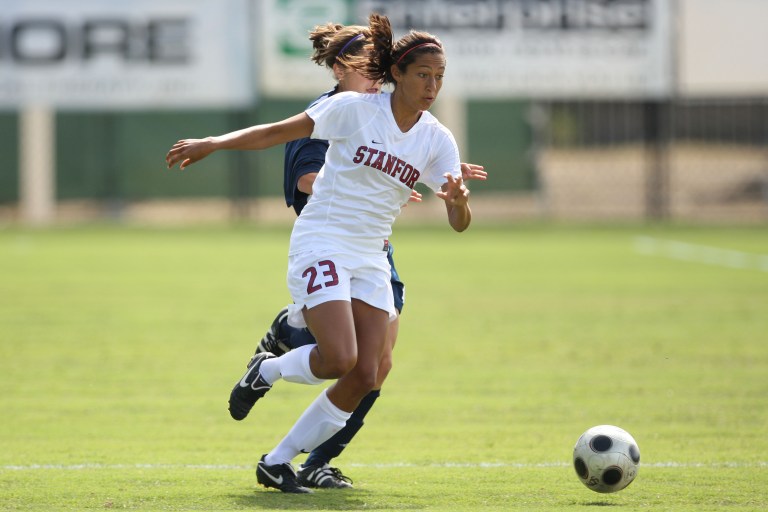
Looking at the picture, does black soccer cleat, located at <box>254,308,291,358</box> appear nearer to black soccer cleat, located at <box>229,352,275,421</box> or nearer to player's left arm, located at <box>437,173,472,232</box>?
black soccer cleat, located at <box>229,352,275,421</box>

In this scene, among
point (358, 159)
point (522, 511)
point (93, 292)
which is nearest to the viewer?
point (522, 511)

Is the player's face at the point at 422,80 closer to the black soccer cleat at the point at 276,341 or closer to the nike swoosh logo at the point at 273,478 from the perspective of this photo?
the black soccer cleat at the point at 276,341

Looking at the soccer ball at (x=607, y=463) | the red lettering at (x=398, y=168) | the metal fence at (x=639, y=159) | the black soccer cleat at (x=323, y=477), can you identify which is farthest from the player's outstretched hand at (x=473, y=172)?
the metal fence at (x=639, y=159)

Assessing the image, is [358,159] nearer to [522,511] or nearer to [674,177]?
[522,511]

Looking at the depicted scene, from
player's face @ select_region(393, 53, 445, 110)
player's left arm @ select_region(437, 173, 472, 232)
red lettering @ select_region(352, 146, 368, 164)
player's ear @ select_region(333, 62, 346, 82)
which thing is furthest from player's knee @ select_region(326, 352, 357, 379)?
player's ear @ select_region(333, 62, 346, 82)

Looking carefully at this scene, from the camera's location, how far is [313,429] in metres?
5.95

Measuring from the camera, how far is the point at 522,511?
546 cm

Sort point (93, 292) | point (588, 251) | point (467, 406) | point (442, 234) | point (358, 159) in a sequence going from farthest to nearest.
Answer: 1. point (442, 234)
2. point (588, 251)
3. point (93, 292)
4. point (467, 406)
5. point (358, 159)

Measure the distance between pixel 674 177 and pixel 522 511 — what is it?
29281 mm

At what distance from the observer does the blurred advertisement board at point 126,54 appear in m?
23.7

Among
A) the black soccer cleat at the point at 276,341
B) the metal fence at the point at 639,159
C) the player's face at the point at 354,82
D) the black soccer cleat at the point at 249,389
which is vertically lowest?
the metal fence at the point at 639,159

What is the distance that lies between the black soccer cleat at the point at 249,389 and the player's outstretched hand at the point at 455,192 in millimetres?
1111

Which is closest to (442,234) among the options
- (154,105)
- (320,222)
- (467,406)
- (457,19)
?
A: (457,19)

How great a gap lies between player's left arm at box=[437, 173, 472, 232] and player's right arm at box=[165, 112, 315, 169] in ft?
2.25
